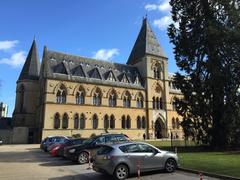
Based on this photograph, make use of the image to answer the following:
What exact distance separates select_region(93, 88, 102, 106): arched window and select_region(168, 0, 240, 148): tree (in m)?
27.3

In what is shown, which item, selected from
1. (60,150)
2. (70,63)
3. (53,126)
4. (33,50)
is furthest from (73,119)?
(60,150)

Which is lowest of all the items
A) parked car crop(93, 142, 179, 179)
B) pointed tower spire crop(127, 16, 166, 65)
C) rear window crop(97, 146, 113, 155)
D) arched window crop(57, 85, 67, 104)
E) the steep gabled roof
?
parked car crop(93, 142, 179, 179)

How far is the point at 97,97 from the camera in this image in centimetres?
5531

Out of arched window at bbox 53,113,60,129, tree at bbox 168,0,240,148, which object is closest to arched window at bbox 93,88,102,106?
arched window at bbox 53,113,60,129

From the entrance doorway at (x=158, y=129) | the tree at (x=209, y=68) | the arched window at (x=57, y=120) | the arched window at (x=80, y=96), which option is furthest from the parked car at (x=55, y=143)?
the entrance doorway at (x=158, y=129)

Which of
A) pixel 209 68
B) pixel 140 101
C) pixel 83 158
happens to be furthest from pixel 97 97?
pixel 83 158

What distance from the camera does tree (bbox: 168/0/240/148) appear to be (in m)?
26.9

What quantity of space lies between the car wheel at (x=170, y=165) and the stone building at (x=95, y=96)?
32.2 meters

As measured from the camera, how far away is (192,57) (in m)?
29.1

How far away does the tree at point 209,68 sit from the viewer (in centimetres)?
2689

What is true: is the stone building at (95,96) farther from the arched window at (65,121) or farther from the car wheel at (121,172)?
the car wheel at (121,172)

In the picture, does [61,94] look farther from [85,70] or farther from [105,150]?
[105,150]

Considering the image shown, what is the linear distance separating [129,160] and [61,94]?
39.9m

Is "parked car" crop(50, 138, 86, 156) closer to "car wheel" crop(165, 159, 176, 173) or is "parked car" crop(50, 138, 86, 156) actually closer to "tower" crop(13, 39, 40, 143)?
"car wheel" crop(165, 159, 176, 173)
